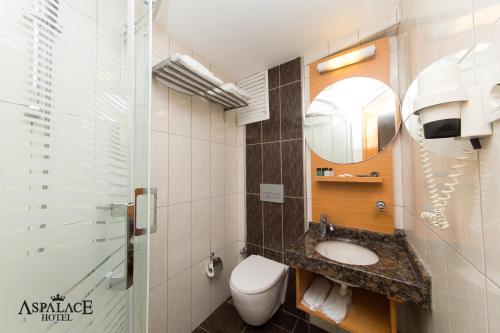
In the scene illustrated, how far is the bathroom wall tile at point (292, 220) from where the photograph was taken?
151 cm

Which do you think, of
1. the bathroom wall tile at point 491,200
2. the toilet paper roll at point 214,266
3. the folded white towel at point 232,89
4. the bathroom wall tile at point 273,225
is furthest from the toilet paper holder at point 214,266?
the bathroom wall tile at point 491,200

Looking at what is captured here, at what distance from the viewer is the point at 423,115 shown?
46cm

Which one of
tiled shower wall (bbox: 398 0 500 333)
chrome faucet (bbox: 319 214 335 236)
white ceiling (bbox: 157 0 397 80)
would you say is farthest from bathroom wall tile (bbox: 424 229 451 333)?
white ceiling (bbox: 157 0 397 80)

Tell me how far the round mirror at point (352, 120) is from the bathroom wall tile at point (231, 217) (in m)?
0.95

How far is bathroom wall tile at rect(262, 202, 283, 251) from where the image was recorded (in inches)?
63.7

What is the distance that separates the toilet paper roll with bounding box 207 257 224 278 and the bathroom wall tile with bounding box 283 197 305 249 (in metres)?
0.60

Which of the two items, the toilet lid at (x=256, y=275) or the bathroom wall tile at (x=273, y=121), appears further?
the bathroom wall tile at (x=273, y=121)

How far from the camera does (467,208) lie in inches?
19.0

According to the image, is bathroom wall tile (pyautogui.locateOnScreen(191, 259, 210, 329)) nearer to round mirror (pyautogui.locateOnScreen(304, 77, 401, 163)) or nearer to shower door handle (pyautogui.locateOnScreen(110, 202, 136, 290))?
shower door handle (pyautogui.locateOnScreen(110, 202, 136, 290))

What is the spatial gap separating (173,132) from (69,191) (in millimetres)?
935

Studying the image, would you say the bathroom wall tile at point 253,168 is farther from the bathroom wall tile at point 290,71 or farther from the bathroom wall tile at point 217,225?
the bathroom wall tile at point 290,71

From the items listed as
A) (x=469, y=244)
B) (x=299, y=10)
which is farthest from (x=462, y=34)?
(x=299, y=10)

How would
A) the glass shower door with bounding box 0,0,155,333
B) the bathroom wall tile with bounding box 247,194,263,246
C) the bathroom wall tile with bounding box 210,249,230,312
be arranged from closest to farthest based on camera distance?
the glass shower door with bounding box 0,0,155,333
the bathroom wall tile with bounding box 210,249,230,312
the bathroom wall tile with bounding box 247,194,263,246

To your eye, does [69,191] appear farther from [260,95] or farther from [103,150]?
[260,95]
